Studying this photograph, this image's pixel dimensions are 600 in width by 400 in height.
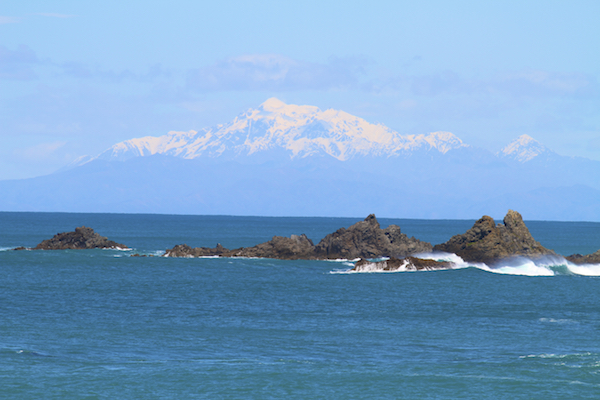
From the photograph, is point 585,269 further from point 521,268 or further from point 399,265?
point 399,265

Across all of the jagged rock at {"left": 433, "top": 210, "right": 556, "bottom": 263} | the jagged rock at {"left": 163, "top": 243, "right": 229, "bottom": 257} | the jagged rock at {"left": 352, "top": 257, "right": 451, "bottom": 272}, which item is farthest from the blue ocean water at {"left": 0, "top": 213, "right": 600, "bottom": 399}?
the jagged rock at {"left": 163, "top": 243, "right": 229, "bottom": 257}

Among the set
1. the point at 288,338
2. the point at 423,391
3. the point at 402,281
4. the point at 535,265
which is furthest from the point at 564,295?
the point at 423,391

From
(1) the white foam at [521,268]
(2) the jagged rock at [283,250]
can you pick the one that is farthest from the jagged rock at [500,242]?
(2) the jagged rock at [283,250]

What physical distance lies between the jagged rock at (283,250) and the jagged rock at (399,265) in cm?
1805

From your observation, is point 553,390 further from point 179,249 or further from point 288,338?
point 179,249

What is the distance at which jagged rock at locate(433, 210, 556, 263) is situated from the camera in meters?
85.7

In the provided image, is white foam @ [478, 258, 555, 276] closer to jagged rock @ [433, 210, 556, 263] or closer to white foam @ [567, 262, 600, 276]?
jagged rock @ [433, 210, 556, 263]

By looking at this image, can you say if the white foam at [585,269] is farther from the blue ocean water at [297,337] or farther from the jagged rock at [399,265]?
the jagged rock at [399,265]

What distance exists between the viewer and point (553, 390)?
2967 cm

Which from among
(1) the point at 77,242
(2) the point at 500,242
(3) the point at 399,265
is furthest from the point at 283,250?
(1) the point at 77,242

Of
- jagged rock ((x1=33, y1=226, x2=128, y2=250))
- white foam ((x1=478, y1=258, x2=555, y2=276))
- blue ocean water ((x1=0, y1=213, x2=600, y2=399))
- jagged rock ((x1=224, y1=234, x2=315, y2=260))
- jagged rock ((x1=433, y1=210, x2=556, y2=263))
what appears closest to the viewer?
blue ocean water ((x1=0, y1=213, x2=600, y2=399))

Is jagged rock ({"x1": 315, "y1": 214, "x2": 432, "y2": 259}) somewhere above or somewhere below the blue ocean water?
above

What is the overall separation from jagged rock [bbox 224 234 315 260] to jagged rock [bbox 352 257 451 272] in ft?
59.2

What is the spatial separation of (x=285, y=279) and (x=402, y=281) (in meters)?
11.4
